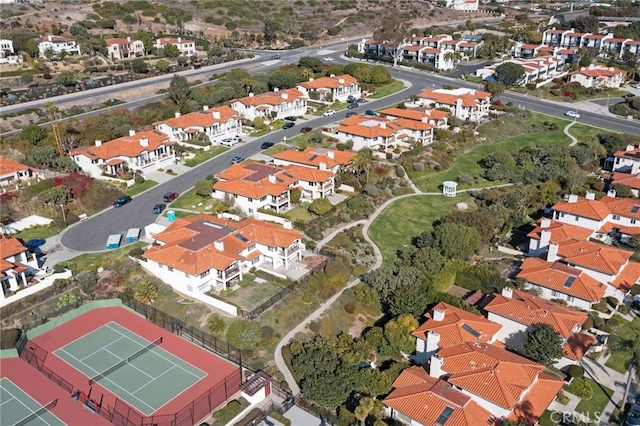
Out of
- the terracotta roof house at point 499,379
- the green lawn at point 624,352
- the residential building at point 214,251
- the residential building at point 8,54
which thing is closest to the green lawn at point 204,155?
the residential building at point 214,251

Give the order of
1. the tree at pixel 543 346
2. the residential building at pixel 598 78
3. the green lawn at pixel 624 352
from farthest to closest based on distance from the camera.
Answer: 1. the residential building at pixel 598 78
2. the green lawn at pixel 624 352
3. the tree at pixel 543 346

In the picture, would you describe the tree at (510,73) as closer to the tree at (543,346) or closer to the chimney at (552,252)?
the chimney at (552,252)

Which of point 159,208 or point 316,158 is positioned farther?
point 316,158

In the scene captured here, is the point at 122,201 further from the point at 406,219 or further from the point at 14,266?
the point at 406,219

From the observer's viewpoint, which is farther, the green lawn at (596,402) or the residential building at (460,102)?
the residential building at (460,102)

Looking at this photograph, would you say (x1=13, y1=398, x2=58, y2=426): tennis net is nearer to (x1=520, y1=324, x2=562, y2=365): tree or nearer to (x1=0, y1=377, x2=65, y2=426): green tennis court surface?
(x1=0, y1=377, x2=65, y2=426): green tennis court surface

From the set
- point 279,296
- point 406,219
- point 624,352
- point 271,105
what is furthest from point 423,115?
point 624,352

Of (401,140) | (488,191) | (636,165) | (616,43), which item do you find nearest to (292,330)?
(488,191)
